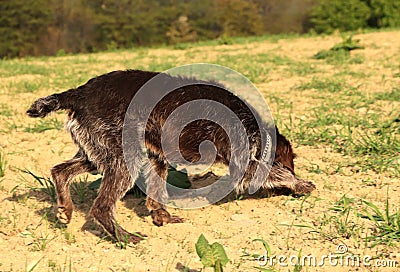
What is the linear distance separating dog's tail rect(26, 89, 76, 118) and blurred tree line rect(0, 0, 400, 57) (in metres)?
24.9

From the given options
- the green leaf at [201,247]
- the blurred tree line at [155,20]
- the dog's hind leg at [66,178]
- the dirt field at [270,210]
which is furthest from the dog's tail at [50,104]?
the blurred tree line at [155,20]

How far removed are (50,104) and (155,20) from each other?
3856 cm

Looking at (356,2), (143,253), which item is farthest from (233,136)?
(356,2)

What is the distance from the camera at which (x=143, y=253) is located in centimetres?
335

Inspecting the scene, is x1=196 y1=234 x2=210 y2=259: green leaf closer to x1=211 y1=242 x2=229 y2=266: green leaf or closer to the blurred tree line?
x1=211 y1=242 x2=229 y2=266: green leaf

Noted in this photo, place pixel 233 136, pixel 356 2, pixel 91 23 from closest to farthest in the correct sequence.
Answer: pixel 233 136 → pixel 356 2 → pixel 91 23

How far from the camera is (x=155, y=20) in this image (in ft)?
135

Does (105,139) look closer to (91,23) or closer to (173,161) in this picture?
(173,161)

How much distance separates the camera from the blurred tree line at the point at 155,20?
3269 centimetres

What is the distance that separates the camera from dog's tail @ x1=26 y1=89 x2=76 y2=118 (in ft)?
12.6

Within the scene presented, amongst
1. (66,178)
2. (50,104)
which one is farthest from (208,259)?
(50,104)

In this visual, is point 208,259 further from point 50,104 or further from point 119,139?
point 50,104

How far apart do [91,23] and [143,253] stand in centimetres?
3562

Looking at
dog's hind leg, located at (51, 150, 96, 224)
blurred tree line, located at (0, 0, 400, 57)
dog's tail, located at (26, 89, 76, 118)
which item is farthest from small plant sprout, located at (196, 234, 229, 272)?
blurred tree line, located at (0, 0, 400, 57)
